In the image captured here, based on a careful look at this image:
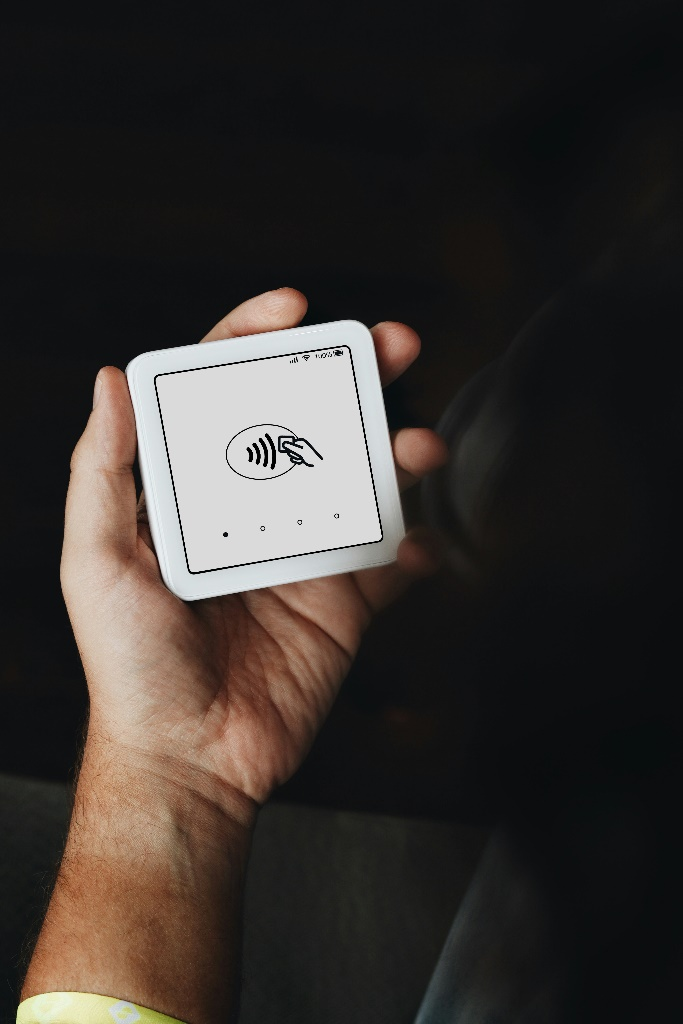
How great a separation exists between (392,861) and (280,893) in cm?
13

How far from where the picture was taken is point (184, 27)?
1.05 metres

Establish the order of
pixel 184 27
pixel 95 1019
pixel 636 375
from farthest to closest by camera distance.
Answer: pixel 184 27
pixel 636 375
pixel 95 1019

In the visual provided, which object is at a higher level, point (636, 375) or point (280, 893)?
point (636, 375)

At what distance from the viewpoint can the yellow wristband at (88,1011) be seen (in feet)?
2.18

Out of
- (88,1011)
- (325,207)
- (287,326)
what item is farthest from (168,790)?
(325,207)

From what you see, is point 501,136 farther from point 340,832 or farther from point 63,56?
point 340,832

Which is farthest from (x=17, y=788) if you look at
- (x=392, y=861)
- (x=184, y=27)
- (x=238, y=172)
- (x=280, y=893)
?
(x=184, y=27)

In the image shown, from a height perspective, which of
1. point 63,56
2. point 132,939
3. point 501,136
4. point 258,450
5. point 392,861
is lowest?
point 392,861

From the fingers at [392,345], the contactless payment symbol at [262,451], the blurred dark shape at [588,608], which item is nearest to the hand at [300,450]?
the contactless payment symbol at [262,451]

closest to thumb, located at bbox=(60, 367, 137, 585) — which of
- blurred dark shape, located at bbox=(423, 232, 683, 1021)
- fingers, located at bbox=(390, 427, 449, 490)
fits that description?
fingers, located at bbox=(390, 427, 449, 490)

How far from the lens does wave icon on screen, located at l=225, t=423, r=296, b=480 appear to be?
2.50ft

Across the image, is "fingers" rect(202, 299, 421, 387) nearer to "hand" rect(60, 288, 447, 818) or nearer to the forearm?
"hand" rect(60, 288, 447, 818)

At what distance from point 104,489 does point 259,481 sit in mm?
133

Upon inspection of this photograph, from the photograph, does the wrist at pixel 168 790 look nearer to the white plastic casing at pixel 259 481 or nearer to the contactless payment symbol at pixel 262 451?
the white plastic casing at pixel 259 481
